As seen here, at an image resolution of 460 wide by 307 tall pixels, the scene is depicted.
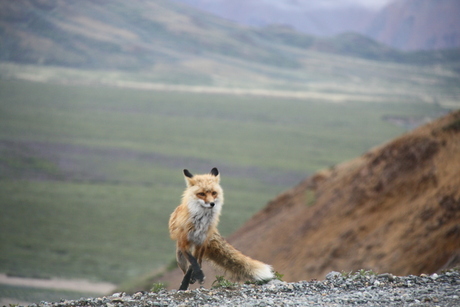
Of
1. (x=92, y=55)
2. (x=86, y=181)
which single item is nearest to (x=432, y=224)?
(x=86, y=181)

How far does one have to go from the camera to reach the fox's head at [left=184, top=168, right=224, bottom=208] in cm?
743

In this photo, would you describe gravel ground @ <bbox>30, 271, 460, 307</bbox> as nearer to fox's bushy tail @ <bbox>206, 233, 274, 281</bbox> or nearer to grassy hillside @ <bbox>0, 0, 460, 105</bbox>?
fox's bushy tail @ <bbox>206, 233, 274, 281</bbox>

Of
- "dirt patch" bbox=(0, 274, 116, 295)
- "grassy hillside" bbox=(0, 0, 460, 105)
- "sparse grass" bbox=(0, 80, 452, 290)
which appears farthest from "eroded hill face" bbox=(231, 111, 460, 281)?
"grassy hillside" bbox=(0, 0, 460, 105)

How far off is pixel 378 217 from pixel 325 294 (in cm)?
1259

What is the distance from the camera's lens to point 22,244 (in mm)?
31938

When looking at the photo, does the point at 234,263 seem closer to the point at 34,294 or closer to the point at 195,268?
the point at 195,268

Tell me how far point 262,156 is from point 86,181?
81.2 ft

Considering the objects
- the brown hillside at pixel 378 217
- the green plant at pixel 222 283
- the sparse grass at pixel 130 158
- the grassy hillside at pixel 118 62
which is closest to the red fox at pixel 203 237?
the green plant at pixel 222 283

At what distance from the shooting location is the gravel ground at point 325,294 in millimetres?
6727

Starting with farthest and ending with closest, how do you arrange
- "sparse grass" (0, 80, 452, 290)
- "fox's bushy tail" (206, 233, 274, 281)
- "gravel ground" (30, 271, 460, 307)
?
"sparse grass" (0, 80, 452, 290) → "fox's bushy tail" (206, 233, 274, 281) → "gravel ground" (30, 271, 460, 307)

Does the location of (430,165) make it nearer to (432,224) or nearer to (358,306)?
(432,224)

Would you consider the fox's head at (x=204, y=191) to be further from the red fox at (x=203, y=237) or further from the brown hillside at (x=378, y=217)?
the brown hillside at (x=378, y=217)

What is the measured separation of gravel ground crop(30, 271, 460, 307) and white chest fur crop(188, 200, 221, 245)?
701 mm

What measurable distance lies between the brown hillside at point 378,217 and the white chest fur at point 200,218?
8514mm
